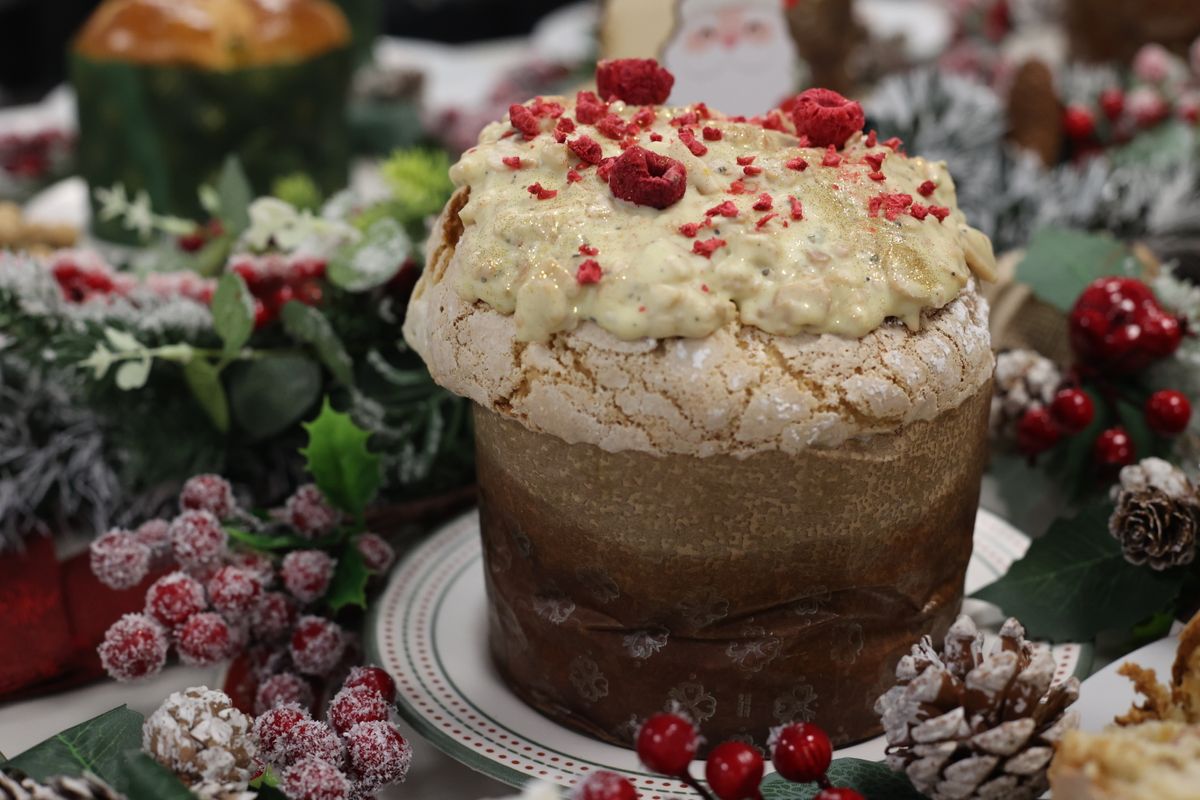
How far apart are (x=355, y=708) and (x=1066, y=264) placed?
993 millimetres

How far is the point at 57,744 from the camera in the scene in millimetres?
894

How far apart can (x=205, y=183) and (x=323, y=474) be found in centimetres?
108

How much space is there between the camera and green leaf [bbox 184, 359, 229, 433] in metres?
1.26

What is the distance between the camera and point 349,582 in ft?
3.80

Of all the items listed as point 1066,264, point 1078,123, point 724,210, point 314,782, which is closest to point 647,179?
point 724,210

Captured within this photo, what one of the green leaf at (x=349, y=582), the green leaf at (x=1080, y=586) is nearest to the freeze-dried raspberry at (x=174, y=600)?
the green leaf at (x=349, y=582)

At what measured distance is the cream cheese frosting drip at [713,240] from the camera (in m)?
0.88

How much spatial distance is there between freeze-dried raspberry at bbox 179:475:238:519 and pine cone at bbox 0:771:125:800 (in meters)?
0.40

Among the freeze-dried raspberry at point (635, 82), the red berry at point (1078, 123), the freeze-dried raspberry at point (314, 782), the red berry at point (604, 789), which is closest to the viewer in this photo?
the red berry at point (604, 789)

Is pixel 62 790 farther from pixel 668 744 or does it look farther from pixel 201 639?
pixel 668 744

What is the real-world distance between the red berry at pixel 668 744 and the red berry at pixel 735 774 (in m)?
0.02

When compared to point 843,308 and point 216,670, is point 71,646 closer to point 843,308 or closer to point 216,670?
point 216,670

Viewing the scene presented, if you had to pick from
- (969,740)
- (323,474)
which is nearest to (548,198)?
(323,474)

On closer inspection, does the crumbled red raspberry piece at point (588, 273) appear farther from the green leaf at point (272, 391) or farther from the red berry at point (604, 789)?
the green leaf at point (272, 391)
